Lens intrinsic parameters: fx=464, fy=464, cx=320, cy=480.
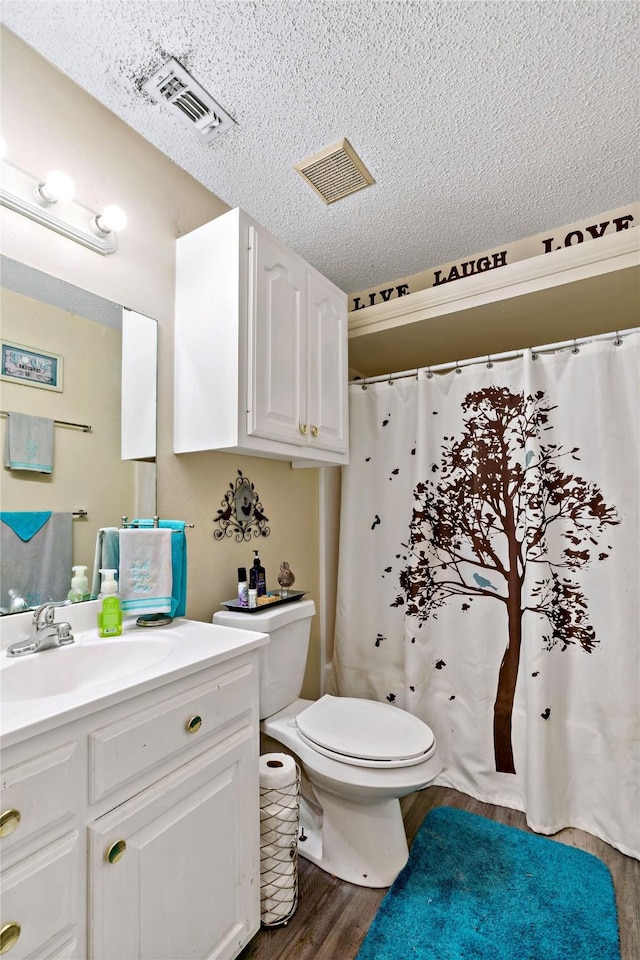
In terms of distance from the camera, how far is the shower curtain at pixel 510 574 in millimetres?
1774

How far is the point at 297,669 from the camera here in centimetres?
180

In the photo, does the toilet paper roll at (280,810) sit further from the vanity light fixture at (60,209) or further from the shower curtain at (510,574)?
the vanity light fixture at (60,209)

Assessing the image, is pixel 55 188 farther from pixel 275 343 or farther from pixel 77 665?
pixel 77 665

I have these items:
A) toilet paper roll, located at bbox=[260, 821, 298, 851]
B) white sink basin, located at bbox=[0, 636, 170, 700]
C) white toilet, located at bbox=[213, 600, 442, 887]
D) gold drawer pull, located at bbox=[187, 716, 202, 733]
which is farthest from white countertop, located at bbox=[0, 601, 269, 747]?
toilet paper roll, located at bbox=[260, 821, 298, 851]

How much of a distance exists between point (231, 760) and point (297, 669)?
0.65 metres

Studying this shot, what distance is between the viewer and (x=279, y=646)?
1.70 m

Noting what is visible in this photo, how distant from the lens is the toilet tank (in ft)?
5.31

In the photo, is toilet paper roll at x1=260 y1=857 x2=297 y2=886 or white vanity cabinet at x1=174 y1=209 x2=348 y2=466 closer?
toilet paper roll at x1=260 y1=857 x2=297 y2=886

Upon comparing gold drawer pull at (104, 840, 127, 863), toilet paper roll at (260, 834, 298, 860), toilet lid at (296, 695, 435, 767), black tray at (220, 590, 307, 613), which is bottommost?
toilet paper roll at (260, 834, 298, 860)

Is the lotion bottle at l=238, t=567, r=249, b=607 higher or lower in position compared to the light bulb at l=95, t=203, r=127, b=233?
lower

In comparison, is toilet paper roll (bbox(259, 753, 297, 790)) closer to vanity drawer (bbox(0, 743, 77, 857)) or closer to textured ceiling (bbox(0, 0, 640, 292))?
vanity drawer (bbox(0, 743, 77, 857))

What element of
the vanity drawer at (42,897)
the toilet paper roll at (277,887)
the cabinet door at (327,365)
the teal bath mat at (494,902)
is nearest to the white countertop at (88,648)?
the vanity drawer at (42,897)

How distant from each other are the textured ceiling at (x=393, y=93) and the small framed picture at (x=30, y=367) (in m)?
0.86

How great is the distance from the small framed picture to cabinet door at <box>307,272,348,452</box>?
33.8 inches
